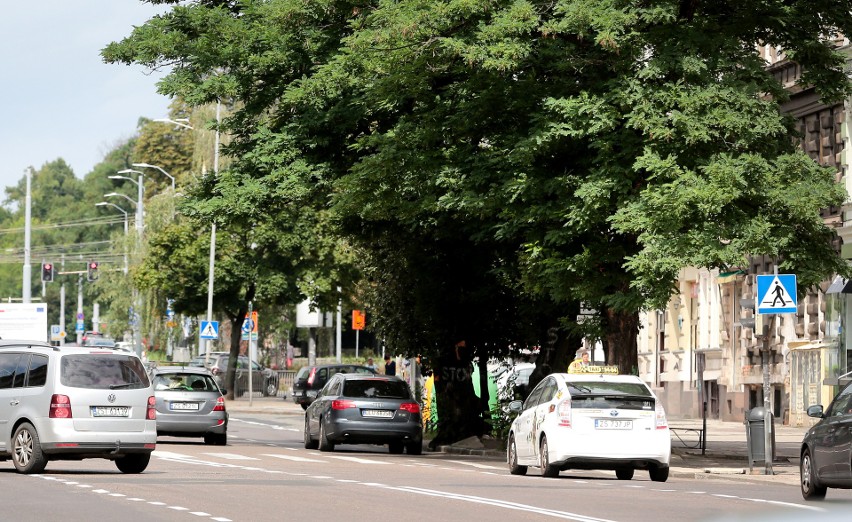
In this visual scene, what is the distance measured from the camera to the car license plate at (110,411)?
77.2ft

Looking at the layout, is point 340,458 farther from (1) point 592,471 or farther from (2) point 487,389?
(2) point 487,389

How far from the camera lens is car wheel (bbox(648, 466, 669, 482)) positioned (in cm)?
2481

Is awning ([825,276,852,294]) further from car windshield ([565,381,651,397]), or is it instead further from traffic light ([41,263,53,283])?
traffic light ([41,263,53,283])

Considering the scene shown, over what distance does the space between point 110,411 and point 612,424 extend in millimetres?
6726

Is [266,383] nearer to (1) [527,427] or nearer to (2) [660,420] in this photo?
(1) [527,427]

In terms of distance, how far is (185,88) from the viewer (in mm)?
33688

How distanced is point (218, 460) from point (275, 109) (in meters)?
8.87

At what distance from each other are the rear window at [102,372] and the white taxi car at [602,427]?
5.60 meters

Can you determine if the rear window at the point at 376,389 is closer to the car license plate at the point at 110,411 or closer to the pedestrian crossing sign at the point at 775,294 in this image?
the pedestrian crossing sign at the point at 775,294

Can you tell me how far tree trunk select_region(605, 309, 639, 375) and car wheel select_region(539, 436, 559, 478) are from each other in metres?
5.64

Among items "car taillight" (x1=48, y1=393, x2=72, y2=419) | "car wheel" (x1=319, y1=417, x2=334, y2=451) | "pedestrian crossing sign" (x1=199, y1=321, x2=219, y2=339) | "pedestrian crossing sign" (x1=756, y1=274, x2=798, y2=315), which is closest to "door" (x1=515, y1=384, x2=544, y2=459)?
"pedestrian crossing sign" (x1=756, y1=274, x2=798, y2=315)

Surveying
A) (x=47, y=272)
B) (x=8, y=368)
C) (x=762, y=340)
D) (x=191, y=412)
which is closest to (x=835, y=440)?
(x=8, y=368)

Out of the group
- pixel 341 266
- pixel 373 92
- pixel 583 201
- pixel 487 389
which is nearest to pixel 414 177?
pixel 373 92

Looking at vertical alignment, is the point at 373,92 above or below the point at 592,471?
above
